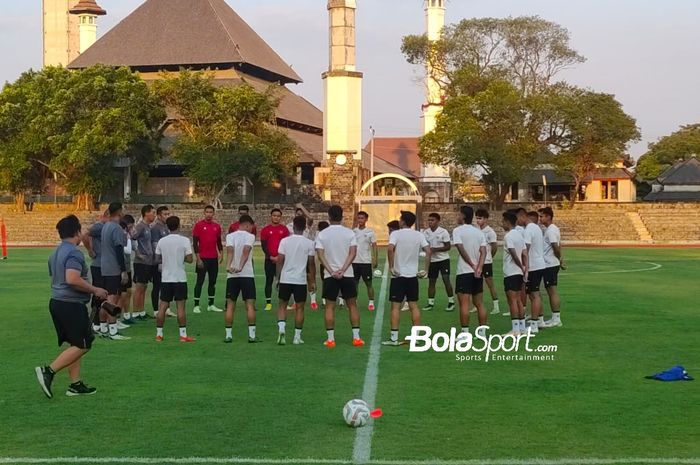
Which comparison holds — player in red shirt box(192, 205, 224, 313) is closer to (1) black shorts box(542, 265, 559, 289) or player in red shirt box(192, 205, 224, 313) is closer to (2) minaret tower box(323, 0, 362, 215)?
(1) black shorts box(542, 265, 559, 289)

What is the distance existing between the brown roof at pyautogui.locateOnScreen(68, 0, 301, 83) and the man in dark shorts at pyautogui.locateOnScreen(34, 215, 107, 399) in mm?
61241

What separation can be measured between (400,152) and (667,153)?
26267 mm

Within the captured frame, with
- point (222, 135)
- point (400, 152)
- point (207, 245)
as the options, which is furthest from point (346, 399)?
point (400, 152)

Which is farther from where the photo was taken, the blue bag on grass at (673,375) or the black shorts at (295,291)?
the black shorts at (295,291)

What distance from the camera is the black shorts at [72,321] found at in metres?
9.21

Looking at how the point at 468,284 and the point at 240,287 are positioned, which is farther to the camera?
the point at 468,284

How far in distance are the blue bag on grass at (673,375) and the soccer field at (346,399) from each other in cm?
25

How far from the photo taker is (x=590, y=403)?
897 cm

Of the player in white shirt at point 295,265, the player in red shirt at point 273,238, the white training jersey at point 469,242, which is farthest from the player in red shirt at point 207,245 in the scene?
the white training jersey at point 469,242

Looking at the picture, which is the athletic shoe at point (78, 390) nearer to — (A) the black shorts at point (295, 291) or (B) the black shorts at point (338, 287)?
(A) the black shorts at point (295, 291)

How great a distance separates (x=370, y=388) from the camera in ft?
31.9

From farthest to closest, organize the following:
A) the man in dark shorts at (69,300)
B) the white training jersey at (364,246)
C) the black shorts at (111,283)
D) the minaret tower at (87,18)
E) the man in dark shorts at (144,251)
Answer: the minaret tower at (87,18), the white training jersey at (364,246), the man in dark shorts at (144,251), the black shorts at (111,283), the man in dark shorts at (69,300)

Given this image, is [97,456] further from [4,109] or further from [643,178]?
[643,178]

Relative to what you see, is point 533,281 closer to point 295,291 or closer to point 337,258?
point 337,258
